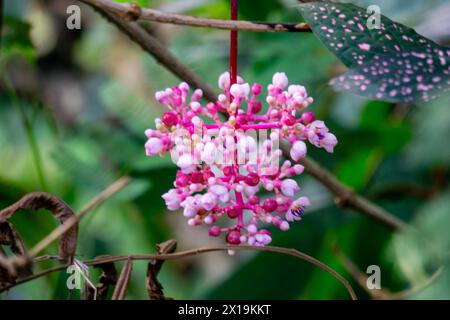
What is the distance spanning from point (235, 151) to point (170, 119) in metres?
0.08

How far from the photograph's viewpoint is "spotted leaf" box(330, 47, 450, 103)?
0.66 metres

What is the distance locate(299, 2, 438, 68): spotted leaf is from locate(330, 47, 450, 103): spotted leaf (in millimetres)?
13

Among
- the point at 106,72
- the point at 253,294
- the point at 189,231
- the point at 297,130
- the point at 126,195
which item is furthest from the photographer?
the point at 106,72

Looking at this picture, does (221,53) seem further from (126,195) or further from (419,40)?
(419,40)

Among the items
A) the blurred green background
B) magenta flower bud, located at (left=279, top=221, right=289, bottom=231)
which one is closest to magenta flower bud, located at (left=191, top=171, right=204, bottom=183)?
magenta flower bud, located at (left=279, top=221, right=289, bottom=231)

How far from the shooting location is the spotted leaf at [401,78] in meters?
0.66

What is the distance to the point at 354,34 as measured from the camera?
0.71m

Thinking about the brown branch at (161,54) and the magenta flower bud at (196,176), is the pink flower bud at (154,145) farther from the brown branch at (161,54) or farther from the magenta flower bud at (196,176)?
the brown branch at (161,54)

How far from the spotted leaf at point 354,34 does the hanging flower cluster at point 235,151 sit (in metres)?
0.06

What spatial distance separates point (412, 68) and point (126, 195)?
2.29ft

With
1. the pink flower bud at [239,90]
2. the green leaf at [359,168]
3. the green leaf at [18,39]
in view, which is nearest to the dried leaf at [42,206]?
the pink flower bud at [239,90]

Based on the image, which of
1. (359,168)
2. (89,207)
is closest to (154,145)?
(89,207)

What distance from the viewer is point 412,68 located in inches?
27.2

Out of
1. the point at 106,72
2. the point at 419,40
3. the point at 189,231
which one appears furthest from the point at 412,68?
the point at 106,72
